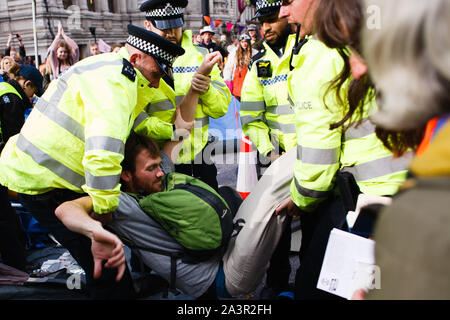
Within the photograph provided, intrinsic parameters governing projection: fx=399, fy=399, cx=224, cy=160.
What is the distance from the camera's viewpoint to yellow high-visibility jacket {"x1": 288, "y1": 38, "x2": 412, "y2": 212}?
64.0 inches

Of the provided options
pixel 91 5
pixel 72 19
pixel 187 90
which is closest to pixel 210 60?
pixel 187 90

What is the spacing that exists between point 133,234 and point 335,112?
1202 mm

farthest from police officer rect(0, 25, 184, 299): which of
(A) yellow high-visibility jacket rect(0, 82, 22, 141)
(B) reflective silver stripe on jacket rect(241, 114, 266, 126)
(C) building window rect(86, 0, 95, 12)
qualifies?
(C) building window rect(86, 0, 95, 12)

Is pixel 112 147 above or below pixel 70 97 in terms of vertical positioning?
below

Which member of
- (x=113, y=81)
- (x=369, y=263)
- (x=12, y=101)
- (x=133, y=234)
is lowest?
(x=133, y=234)

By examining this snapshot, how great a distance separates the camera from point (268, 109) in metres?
3.11

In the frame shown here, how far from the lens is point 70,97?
6.61 feet

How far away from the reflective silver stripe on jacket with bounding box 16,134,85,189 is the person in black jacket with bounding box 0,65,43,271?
1.52 m

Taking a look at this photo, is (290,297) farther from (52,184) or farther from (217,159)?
(217,159)

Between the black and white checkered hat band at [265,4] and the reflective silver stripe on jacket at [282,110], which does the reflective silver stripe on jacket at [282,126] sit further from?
the black and white checkered hat band at [265,4]

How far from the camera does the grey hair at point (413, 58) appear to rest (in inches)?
26.7

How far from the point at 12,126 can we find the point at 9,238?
1086mm

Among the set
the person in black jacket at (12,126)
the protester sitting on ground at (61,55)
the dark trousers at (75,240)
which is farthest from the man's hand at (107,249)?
the protester sitting on ground at (61,55)

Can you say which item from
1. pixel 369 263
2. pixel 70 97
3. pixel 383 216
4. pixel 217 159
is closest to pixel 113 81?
pixel 70 97
